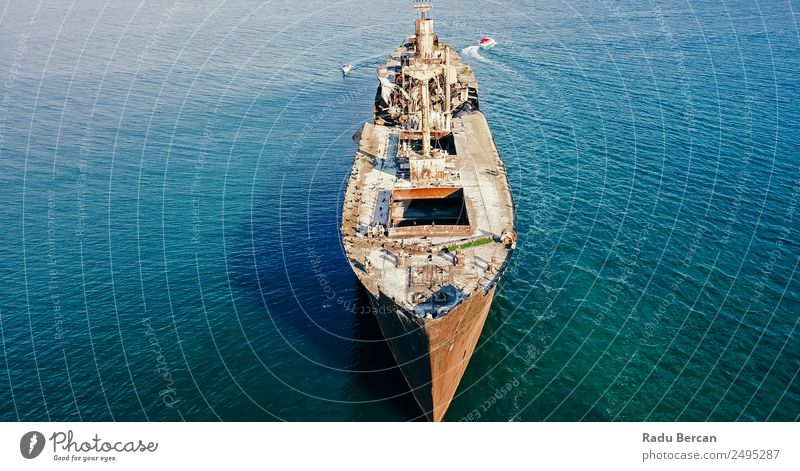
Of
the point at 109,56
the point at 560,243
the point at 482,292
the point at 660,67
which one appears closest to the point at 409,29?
the point at 660,67

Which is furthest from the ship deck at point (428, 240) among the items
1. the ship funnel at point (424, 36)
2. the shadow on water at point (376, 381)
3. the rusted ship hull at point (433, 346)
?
the ship funnel at point (424, 36)

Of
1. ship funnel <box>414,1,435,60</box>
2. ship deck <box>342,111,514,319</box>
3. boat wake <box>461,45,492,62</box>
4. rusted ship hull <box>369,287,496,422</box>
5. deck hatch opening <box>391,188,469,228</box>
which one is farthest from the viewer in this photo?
boat wake <box>461,45,492,62</box>

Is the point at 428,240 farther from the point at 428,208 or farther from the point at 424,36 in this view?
the point at 424,36

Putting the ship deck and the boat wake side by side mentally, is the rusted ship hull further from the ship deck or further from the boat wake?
the boat wake

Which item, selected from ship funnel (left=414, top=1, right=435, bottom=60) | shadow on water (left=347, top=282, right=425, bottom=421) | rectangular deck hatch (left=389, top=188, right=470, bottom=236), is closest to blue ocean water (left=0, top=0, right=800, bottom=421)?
shadow on water (left=347, top=282, right=425, bottom=421)

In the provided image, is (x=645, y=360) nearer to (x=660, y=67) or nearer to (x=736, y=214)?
(x=736, y=214)

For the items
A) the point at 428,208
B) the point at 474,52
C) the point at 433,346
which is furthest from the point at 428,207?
the point at 474,52

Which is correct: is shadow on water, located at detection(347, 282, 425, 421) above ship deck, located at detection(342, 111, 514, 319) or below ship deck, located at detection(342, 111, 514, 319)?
below
